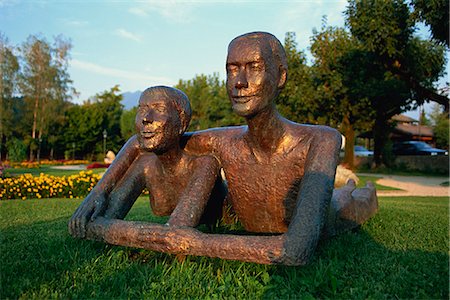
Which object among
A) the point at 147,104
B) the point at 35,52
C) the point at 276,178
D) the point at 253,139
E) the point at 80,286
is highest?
the point at 35,52

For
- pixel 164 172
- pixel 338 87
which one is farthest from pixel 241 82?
pixel 338 87

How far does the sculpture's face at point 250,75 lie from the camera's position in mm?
2770

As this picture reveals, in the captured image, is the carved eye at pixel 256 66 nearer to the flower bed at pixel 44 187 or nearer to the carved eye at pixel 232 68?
the carved eye at pixel 232 68

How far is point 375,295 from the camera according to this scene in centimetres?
248

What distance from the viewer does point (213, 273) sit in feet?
9.44

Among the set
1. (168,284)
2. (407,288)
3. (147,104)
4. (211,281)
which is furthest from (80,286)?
(407,288)

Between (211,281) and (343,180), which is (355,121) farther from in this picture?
(211,281)

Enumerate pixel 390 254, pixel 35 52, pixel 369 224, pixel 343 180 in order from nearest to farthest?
pixel 390 254
pixel 369 224
pixel 343 180
pixel 35 52

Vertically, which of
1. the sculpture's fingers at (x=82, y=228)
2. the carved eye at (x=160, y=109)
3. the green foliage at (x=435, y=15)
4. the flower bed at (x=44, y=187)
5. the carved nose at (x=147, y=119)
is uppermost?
the green foliage at (x=435, y=15)

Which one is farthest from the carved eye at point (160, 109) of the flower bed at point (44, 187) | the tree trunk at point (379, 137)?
the tree trunk at point (379, 137)

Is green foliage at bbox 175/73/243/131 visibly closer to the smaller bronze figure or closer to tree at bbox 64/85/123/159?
tree at bbox 64/85/123/159

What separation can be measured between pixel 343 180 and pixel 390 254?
8.38m

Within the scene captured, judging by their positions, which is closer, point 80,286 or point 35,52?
point 80,286

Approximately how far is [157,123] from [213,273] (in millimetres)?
1305
